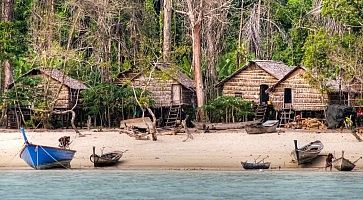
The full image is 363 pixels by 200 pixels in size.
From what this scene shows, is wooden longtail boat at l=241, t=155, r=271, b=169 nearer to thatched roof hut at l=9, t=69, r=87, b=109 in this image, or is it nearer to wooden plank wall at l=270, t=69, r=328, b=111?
wooden plank wall at l=270, t=69, r=328, b=111

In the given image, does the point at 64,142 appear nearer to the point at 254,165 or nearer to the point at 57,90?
the point at 254,165

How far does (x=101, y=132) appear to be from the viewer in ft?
156

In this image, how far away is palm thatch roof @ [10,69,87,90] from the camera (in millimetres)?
52156

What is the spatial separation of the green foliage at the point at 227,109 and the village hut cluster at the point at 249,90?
5.41 ft

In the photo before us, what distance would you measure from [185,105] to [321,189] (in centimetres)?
1878

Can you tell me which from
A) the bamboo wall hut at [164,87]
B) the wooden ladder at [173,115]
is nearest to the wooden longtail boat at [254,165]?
the wooden ladder at [173,115]

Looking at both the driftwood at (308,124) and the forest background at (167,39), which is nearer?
the driftwood at (308,124)

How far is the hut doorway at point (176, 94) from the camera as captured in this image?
179ft

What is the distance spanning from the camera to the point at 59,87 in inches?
2046

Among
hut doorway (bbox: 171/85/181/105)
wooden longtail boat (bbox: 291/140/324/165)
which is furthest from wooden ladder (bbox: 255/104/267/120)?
wooden longtail boat (bbox: 291/140/324/165)

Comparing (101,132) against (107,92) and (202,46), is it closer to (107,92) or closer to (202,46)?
(107,92)

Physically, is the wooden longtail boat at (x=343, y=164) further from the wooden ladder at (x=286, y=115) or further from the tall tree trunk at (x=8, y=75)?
the tall tree trunk at (x=8, y=75)

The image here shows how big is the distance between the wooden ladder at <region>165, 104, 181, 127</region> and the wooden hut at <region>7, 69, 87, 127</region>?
4.51 meters

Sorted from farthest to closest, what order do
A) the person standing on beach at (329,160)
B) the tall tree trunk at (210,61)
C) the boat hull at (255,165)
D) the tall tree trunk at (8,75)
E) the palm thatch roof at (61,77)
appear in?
the tall tree trunk at (210,61)
the tall tree trunk at (8,75)
the palm thatch roof at (61,77)
the boat hull at (255,165)
the person standing on beach at (329,160)
